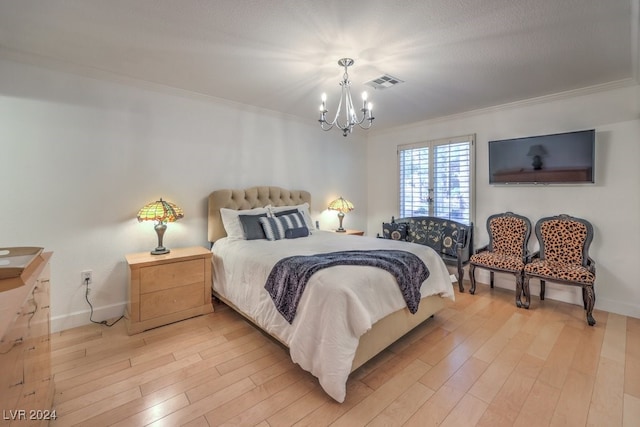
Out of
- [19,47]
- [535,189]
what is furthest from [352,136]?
[19,47]

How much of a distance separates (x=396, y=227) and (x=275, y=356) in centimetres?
288

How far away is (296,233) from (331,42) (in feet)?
6.55

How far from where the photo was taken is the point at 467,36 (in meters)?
2.11

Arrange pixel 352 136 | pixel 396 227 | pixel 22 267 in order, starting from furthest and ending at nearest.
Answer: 1. pixel 352 136
2. pixel 396 227
3. pixel 22 267

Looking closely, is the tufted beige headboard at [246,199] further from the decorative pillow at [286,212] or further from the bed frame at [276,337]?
the decorative pillow at [286,212]

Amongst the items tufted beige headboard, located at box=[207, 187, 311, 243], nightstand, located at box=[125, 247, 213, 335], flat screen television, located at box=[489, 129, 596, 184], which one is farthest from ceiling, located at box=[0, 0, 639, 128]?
nightstand, located at box=[125, 247, 213, 335]

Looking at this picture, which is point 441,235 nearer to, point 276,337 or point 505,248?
point 505,248

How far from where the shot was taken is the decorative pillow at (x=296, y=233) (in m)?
3.31

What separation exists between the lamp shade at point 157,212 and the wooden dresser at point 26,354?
117 cm

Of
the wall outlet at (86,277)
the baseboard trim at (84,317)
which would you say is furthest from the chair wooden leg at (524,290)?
the wall outlet at (86,277)

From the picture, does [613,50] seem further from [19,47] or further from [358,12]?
[19,47]

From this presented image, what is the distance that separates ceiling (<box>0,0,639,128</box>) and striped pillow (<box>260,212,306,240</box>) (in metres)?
1.47

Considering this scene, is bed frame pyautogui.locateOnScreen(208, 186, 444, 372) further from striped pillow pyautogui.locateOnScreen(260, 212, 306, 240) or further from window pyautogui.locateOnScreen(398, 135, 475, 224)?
window pyautogui.locateOnScreen(398, 135, 475, 224)

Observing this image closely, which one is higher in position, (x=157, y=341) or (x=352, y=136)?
(x=352, y=136)
